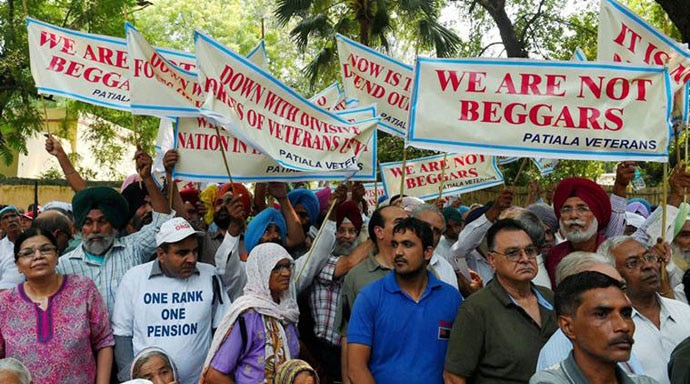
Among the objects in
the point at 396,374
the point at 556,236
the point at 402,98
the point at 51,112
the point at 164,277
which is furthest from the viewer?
the point at 51,112

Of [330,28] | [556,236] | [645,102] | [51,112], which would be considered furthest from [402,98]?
[51,112]

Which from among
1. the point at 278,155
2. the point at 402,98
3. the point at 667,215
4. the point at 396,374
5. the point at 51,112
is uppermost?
the point at 51,112

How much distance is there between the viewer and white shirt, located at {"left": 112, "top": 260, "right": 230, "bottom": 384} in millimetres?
4926

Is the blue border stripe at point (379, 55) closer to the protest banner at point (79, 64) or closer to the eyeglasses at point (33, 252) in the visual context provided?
the protest banner at point (79, 64)

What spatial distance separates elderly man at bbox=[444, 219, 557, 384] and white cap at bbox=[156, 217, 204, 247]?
1.66m

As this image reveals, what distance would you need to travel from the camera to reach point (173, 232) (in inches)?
198

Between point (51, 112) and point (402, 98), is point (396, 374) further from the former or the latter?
point (51, 112)

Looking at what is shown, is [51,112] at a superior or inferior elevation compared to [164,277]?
superior

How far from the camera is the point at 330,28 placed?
69.2 ft

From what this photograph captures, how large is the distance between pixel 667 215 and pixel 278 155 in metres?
2.51

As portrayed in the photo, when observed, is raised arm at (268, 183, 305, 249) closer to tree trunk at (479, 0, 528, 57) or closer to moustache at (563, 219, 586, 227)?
moustache at (563, 219, 586, 227)

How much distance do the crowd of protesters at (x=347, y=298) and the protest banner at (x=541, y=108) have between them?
13.4 inches

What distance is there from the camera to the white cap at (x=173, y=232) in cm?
500

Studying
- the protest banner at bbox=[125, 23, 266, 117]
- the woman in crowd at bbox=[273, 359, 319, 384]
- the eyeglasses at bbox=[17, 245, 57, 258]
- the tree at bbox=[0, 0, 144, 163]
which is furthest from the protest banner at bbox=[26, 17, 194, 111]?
the tree at bbox=[0, 0, 144, 163]
